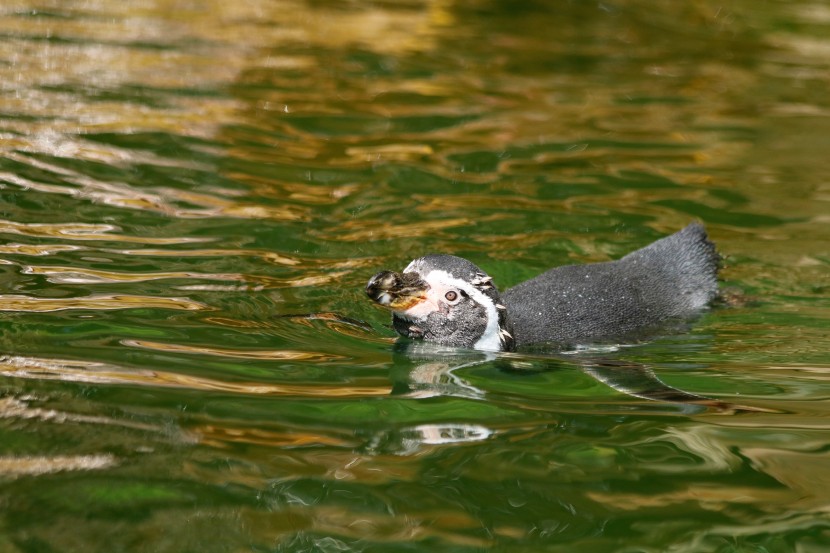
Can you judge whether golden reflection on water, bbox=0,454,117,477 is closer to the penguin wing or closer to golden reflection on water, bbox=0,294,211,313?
golden reflection on water, bbox=0,294,211,313

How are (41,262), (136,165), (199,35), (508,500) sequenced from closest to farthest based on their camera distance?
(508,500) → (41,262) → (136,165) → (199,35)

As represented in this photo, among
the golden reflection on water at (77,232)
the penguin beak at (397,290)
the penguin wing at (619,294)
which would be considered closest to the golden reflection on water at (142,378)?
the penguin beak at (397,290)

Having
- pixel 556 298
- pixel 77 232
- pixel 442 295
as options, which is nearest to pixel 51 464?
pixel 442 295

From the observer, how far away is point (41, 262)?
6566 mm

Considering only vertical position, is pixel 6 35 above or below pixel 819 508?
above

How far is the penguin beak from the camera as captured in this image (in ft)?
17.9

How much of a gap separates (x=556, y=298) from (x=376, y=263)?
1651 mm

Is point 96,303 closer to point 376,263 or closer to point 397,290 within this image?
point 397,290

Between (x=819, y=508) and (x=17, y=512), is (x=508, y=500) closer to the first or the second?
(x=819, y=508)

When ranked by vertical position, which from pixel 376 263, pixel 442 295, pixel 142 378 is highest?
pixel 442 295

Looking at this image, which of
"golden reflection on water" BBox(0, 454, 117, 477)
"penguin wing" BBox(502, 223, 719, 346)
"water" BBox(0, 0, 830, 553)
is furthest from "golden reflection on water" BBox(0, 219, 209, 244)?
"golden reflection on water" BBox(0, 454, 117, 477)

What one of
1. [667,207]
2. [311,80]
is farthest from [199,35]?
[667,207]

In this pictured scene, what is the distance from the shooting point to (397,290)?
551 cm

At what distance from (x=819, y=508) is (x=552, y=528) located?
3.46 ft
